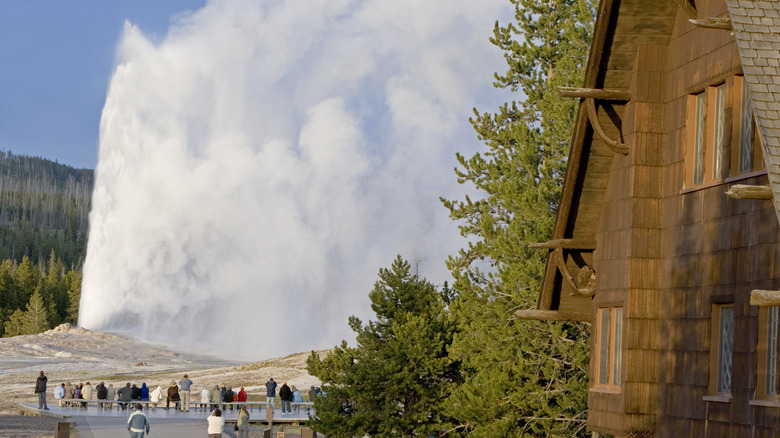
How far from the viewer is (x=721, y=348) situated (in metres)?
16.5

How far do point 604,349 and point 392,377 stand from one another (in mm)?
15570

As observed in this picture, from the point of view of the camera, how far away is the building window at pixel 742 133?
51.8ft

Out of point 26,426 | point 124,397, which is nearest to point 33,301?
point 124,397

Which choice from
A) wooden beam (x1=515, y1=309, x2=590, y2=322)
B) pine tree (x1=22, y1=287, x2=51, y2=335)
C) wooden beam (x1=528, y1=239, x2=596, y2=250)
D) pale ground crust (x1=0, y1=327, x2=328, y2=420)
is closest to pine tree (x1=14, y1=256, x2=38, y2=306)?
pine tree (x1=22, y1=287, x2=51, y2=335)

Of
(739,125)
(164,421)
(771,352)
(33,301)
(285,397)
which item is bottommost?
(164,421)

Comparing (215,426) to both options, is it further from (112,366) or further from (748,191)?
(112,366)

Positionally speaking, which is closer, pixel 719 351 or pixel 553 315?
pixel 719 351

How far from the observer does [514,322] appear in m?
34.0

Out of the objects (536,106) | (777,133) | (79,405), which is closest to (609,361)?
(777,133)

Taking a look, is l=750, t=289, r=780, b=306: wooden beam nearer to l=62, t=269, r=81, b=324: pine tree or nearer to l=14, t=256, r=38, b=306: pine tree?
l=62, t=269, r=81, b=324: pine tree

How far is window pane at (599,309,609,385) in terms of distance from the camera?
64.9 feet

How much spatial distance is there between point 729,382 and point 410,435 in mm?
19848

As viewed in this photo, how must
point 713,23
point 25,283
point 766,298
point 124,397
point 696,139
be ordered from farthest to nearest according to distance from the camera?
point 25,283, point 124,397, point 696,139, point 713,23, point 766,298

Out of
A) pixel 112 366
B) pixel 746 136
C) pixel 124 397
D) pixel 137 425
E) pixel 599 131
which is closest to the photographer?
pixel 746 136
